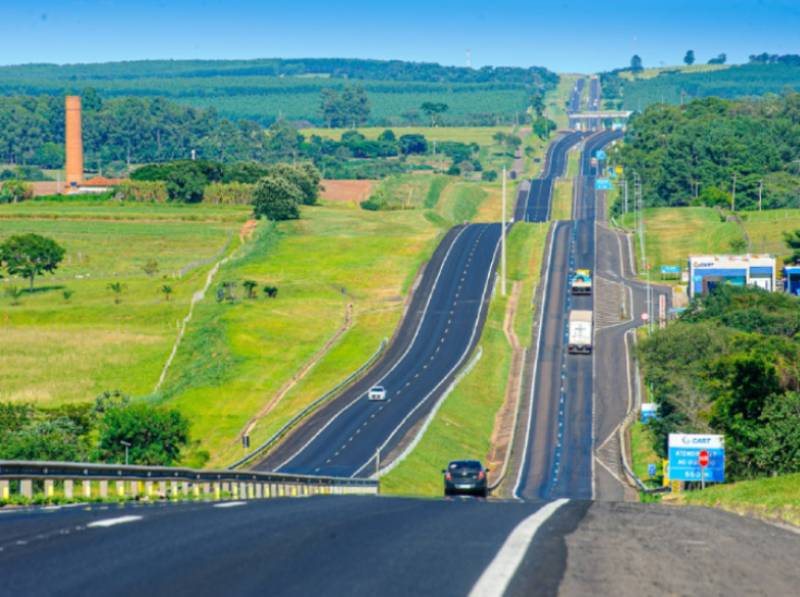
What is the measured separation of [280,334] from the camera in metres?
153

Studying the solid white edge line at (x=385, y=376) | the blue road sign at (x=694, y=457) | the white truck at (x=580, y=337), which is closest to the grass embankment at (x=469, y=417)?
the white truck at (x=580, y=337)

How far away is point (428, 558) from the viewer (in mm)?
15086

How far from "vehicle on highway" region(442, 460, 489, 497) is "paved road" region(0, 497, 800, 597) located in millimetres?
43764

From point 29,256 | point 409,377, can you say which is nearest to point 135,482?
point 409,377

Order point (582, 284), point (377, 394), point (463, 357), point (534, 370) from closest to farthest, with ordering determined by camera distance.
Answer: point (377, 394) < point (534, 370) < point (463, 357) < point (582, 284)

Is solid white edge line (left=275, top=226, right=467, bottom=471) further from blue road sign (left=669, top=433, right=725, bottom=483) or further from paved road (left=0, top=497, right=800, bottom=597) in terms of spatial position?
paved road (left=0, top=497, right=800, bottom=597)

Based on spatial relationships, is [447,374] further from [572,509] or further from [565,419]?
[572,509]

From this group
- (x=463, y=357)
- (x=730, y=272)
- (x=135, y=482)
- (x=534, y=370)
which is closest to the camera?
(x=135, y=482)

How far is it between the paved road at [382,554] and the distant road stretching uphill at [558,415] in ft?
248

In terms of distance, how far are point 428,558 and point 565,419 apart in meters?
113

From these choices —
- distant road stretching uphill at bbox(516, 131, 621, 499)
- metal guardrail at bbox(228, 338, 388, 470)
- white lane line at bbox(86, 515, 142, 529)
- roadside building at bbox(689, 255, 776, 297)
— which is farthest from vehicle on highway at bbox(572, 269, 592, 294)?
white lane line at bbox(86, 515, 142, 529)

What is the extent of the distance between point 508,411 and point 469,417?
7297 mm

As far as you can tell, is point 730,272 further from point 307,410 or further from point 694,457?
point 694,457

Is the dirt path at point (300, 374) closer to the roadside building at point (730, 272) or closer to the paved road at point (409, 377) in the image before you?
the paved road at point (409, 377)
